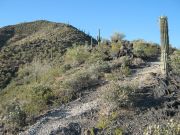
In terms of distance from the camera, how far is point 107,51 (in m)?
28.5

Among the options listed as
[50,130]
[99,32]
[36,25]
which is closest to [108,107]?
[50,130]

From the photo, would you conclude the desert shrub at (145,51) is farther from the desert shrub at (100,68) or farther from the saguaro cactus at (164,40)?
the saguaro cactus at (164,40)

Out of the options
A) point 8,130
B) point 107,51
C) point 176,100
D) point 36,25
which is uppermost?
point 36,25

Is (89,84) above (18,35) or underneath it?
underneath

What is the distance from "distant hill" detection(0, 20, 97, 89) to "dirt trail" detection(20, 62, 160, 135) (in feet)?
57.8

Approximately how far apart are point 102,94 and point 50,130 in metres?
3.17

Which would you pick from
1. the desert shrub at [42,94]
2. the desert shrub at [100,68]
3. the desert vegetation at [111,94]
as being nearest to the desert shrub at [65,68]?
the desert vegetation at [111,94]

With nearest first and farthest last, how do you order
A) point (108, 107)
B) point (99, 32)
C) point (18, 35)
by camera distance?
point (108, 107) < point (99, 32) < point (18, 35)

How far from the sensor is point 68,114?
1784 cm

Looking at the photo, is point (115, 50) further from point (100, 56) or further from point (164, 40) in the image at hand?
point (164, 40)

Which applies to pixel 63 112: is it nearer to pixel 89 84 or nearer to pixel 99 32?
pixel 89 84

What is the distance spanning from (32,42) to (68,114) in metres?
39.4

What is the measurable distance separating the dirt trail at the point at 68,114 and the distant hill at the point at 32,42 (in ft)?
57.8

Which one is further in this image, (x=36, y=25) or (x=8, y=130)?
(x=36, y=25)
